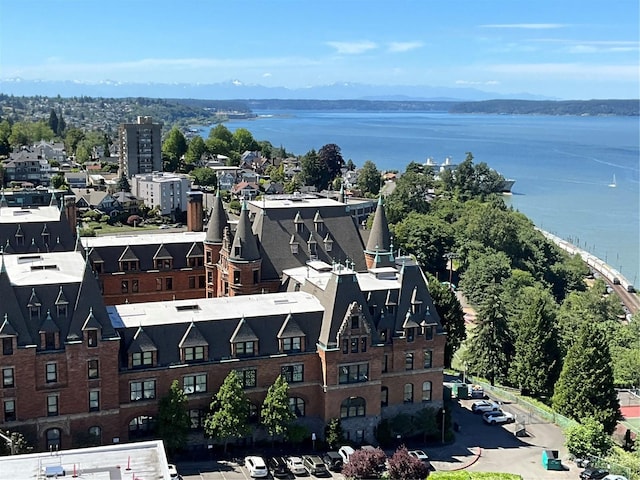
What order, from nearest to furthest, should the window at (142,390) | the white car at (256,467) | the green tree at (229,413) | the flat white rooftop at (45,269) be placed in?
1. the white car at (256,467)
2. the flat white rooftop at (45,269)
3. the green tree at (229,413)
4. the window at (142,390)

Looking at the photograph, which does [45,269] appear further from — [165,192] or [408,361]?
[165,192]

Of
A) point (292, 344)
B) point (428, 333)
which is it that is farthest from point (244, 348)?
point (428, 333)

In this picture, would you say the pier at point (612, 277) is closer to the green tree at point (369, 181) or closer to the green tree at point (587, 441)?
the green tree at point (369, 181)

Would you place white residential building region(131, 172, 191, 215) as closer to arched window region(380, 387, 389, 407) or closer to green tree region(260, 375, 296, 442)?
arched window region(380, 387, 389, 407)

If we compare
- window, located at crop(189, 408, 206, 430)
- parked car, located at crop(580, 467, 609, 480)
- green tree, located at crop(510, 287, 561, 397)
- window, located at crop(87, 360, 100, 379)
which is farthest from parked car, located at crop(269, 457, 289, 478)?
green tree, located at crop(510, 287, 561, 397)

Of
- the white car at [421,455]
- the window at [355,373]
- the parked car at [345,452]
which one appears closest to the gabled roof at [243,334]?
the window at [355,373]

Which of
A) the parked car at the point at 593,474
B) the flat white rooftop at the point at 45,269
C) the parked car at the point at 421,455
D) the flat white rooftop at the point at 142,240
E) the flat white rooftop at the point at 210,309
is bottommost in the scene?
the parked car at the point at 593,474

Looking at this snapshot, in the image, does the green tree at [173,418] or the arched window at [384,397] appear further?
the arched window at [384,397]
